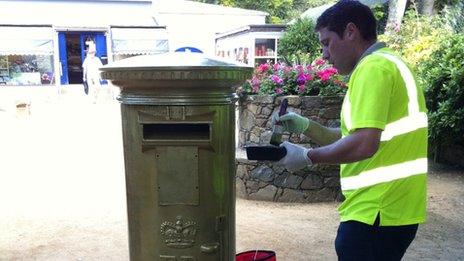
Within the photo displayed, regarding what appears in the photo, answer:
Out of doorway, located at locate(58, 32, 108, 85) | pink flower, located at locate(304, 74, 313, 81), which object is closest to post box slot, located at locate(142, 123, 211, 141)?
pink flower, located at locate(304, 74, 313, 81)

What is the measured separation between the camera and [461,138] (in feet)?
21.0

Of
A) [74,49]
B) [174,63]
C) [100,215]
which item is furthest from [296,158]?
[74,49]

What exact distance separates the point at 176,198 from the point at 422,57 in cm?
800

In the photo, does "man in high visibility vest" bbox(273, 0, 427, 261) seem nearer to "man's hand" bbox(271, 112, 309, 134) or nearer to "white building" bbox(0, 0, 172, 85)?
"man's hand" bbox(271, 112, 309, 134)

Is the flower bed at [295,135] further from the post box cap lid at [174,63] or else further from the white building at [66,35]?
the white building at [66,35]

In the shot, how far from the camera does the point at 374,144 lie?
1688 mm

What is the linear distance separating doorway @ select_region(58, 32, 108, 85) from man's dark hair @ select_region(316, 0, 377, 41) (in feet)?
57.9

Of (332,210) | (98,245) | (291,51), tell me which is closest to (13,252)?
(98,245)

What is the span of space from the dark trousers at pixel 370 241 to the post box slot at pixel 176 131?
0.72 metres

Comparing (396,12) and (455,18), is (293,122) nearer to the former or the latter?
(455,18)

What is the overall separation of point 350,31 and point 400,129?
43 centimetres

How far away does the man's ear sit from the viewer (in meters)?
1.85

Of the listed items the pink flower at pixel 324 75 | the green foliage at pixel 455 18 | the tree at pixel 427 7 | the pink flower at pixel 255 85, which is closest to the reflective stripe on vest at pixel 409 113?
the pink flower at pixel 324 75

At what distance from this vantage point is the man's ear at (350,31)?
1.85 meters
